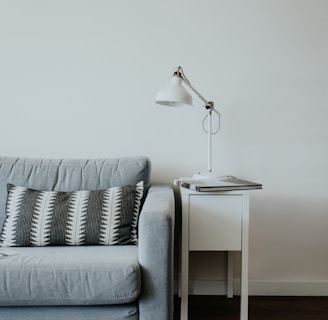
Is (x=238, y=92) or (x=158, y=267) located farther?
(x=238, y=92)

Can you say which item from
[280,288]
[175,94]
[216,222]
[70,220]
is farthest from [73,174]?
[280,288]

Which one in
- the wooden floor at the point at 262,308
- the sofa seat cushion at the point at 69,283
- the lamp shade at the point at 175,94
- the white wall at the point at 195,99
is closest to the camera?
the sofa seat cushion at the point at 69,283

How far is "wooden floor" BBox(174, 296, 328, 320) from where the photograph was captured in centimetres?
190

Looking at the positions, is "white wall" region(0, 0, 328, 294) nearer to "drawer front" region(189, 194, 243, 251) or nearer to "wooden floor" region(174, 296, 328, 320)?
"wooden floor" region(174, 296, 328, 320)

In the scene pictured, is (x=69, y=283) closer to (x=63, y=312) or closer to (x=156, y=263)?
(x=63, y=312)

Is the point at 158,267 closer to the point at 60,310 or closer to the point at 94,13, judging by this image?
the point at 60,310

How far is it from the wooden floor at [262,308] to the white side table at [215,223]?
0.21m

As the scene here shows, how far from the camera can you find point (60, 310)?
1.40m

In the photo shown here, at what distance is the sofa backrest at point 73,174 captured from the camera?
74.7 inches

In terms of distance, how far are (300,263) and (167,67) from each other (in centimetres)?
142

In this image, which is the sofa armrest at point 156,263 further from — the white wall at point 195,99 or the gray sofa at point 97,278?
the white wall at point 195,99

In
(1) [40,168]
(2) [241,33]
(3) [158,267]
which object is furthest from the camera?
(2) [241,33]

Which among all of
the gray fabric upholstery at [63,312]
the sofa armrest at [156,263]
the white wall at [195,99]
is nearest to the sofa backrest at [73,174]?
the white wall at [195,99]

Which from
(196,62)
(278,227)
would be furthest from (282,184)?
(196,62)
